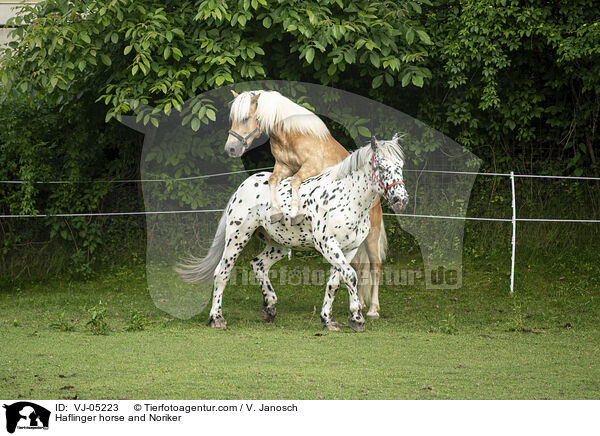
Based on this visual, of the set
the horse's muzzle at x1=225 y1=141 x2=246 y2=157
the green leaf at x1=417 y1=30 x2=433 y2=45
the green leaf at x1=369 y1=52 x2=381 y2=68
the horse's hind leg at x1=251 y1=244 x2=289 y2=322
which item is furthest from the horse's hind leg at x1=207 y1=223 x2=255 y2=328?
the green leaf at x1=417 y1=30 x2=433 y2=45

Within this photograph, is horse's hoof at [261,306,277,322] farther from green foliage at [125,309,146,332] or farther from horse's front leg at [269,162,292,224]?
green foliage at [125,309,146,332]

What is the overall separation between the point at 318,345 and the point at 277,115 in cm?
228

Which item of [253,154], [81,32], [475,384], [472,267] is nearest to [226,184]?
[253,154]

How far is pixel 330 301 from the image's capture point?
21.8 ft

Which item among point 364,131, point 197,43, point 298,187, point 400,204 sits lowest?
point 400,204

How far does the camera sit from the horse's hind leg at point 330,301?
654cm

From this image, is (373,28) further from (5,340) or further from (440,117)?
(5,340)

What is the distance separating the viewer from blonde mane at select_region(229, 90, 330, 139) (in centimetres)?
660

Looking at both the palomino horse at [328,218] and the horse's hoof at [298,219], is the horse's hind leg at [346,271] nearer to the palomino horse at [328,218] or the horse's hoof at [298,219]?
the palomino horse at [328,218]

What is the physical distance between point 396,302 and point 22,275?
17.5ft

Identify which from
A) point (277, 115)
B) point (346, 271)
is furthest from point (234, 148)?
point (346, 271)

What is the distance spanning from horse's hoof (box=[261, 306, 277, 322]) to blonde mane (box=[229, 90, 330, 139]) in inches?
70.2

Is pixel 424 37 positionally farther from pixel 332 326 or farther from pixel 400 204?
pixel 332 326
